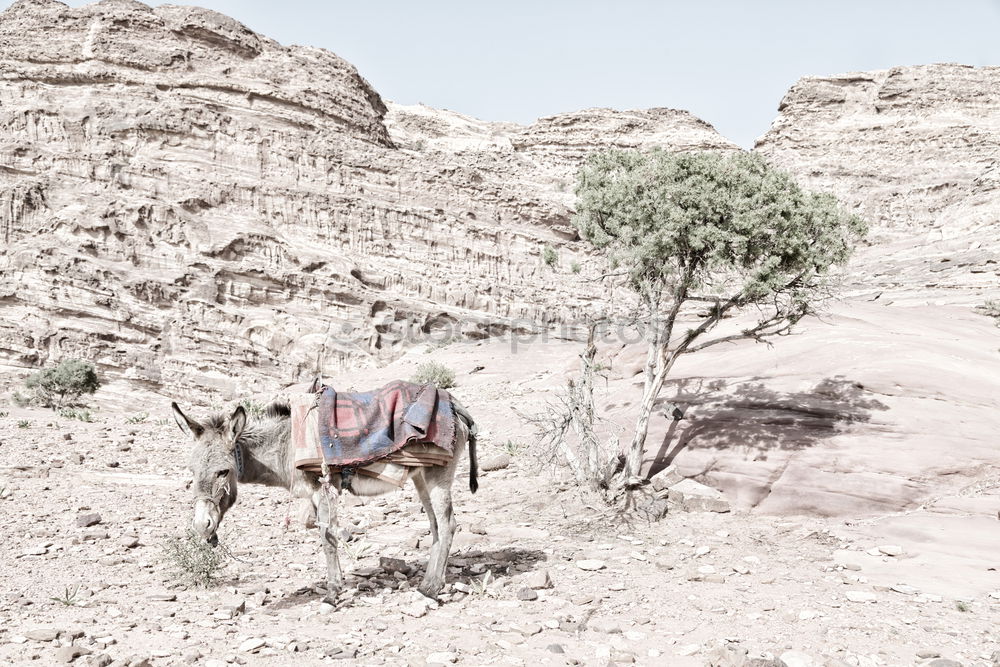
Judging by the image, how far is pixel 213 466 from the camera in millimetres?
6441

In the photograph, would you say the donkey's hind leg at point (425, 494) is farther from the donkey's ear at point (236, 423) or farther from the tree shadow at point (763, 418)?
the tree shadow at point (763, 418)

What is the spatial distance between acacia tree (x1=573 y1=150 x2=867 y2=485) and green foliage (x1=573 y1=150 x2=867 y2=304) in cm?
2

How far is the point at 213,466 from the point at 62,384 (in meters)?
30.2

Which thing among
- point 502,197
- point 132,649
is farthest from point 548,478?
point 502,197

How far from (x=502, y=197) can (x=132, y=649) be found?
61849 millimetres

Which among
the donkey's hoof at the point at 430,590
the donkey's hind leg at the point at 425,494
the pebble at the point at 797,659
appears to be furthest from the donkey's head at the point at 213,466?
the pebble at the point at 797,659

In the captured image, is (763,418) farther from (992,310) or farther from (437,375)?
(437,375)

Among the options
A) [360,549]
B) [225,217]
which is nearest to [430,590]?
[360,549]

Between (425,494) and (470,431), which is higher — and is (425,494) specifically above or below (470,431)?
below

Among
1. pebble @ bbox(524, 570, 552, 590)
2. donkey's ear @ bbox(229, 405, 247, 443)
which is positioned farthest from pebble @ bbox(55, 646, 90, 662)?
pebble @ bbox(524, 570, 552, 590)

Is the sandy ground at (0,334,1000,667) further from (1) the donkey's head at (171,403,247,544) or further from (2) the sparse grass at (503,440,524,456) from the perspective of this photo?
(2) the sparse grass at (503,440,524,456)

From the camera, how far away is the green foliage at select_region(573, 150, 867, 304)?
11.2m

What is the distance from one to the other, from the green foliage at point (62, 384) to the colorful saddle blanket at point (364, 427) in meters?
28.1

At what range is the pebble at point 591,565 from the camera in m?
8.23
